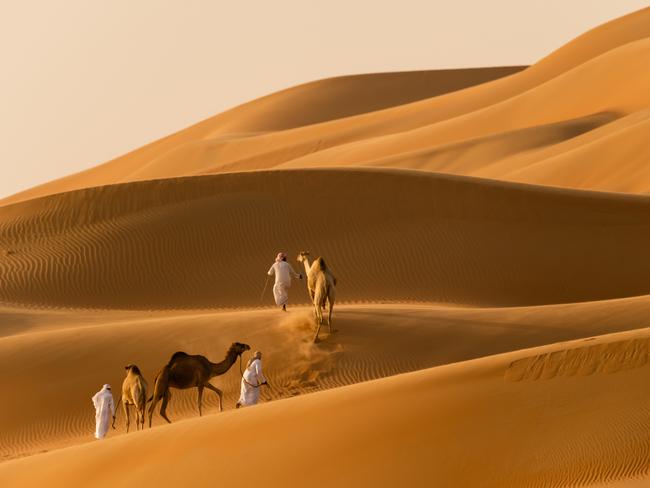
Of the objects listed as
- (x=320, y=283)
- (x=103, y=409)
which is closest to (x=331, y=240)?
(x=320, y=283)

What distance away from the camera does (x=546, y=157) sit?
1951 inches

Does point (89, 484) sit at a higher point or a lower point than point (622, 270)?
higher

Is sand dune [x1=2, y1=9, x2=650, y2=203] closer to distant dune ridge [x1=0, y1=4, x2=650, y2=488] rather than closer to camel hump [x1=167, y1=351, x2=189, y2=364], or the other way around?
distant dune ridge [x1=0, y1=4, x2=650, y2=488]

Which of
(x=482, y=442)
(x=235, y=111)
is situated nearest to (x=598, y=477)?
(x=482, y=442)

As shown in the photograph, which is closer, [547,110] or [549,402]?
[549,402]

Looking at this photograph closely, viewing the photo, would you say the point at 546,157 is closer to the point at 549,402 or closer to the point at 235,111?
the point at 549,402

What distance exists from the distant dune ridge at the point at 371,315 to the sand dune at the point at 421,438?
3cm

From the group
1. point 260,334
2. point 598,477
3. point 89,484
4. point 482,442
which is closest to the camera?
point 598,477

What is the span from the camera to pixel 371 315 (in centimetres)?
2297

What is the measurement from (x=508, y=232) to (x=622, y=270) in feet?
9.07

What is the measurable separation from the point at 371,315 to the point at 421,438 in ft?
33.9

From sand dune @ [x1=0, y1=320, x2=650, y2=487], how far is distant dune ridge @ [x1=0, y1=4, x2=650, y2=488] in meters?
0.03

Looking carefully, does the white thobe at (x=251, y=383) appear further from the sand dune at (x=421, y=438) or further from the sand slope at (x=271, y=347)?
the sand dune at (x=421, y=438)

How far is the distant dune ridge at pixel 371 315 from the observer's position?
12.6 m
